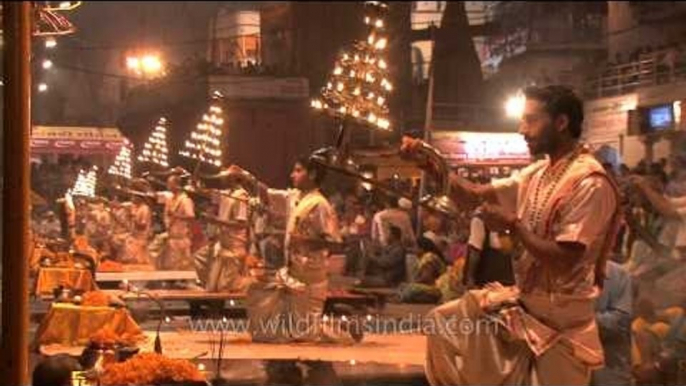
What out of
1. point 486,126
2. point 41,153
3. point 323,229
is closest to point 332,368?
point 323,229

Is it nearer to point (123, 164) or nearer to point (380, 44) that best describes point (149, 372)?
point (380, 44)

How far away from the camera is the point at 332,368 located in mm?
8844

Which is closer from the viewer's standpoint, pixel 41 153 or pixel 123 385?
pixel 123 385

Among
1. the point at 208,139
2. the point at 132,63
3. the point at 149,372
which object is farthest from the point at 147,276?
the point at 149,372

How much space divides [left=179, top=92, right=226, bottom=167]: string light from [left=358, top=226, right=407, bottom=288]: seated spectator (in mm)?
6404

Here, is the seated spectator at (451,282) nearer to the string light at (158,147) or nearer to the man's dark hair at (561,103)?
the string light at (158,147)

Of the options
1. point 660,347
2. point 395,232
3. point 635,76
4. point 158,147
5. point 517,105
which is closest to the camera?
point 660,347

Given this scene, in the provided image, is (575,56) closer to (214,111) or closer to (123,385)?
(214,111)

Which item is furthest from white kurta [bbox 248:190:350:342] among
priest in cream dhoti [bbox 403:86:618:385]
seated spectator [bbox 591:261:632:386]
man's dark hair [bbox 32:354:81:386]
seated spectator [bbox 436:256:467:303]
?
man's dark hair [bbox 32:354:81:386]

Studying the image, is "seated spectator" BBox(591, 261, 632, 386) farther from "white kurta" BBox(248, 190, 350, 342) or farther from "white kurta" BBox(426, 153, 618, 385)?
"white kurta" BBox(426, 153, 618, 385)

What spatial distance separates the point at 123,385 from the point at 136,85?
31.6 ft

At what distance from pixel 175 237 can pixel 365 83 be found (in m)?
8.88

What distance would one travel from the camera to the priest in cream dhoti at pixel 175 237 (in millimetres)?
14242

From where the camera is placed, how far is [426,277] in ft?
51.2
